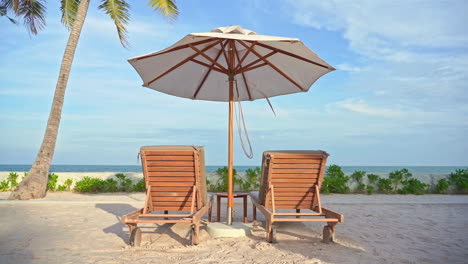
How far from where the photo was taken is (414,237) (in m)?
4.39

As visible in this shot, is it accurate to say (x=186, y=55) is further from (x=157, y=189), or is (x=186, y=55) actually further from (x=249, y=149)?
Result: (x=157, y=189)

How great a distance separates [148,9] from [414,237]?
29.7ft

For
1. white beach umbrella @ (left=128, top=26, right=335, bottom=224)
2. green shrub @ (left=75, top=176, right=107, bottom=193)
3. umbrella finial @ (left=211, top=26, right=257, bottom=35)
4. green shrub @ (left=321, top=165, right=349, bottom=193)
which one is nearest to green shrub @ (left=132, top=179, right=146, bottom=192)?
green shrub @ (left=75, top=176, right=107, bottom=193)

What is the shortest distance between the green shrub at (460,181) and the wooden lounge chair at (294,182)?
775cm

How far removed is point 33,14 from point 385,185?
41.8 feet

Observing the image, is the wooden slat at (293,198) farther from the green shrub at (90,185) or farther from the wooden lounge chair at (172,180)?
Result: the green shrub at (90,185)

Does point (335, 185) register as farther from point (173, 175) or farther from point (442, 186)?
point (173, 175)

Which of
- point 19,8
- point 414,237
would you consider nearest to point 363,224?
point 414,237

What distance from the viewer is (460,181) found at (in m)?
9.69

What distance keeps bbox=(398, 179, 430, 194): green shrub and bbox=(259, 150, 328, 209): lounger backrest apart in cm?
663

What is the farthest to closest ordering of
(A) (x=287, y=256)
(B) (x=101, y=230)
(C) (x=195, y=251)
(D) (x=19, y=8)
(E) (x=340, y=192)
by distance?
(D) (x=19, y=8), (E) (x=340, y=192), (B) (x=101, y=230), (C) (x=195, y=251), (A) (x=287, y=256)

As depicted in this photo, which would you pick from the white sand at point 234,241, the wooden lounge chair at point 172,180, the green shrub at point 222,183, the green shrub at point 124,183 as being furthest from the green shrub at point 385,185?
the green shrub at point 124,183

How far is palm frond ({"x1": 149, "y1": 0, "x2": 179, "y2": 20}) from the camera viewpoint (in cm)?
980

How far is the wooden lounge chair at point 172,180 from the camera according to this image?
403 cm
